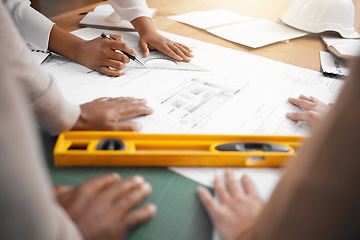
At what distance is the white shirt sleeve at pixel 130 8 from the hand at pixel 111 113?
505 millimetres

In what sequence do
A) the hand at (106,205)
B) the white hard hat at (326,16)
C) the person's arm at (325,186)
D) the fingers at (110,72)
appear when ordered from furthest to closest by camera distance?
the white hard hat at (326,16) < the fingers at (110,72) < the hand at (106,205) < the person's arm at (325,186)

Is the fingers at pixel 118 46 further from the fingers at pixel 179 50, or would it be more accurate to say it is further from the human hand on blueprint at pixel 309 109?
the human hand on blueprint at pixel 309 109

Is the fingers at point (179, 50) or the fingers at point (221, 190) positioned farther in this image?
Result: the fingers at point (179, 50)

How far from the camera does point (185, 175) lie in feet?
1.43

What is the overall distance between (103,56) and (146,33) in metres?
0.23

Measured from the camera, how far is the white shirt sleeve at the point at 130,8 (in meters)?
0.97

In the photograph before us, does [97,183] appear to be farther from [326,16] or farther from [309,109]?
[326,16]

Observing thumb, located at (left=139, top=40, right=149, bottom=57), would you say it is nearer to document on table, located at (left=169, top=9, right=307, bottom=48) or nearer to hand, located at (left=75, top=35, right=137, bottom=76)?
hand, located at (left=75, top=35, right=137, bottom=76)

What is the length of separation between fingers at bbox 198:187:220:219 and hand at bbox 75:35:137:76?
429 mm

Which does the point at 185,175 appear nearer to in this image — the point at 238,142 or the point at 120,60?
the point at 238,142

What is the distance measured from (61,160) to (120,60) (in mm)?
386

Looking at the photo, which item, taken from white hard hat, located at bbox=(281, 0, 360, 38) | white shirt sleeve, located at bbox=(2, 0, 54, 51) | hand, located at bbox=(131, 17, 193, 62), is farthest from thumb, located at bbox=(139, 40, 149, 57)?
white hard hat, located at bbox=(281, 0, 360, 38)

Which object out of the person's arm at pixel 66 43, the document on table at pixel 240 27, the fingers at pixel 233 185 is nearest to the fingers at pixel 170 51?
the person's arm at pixel 66 43

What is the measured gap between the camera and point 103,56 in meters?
0.74
